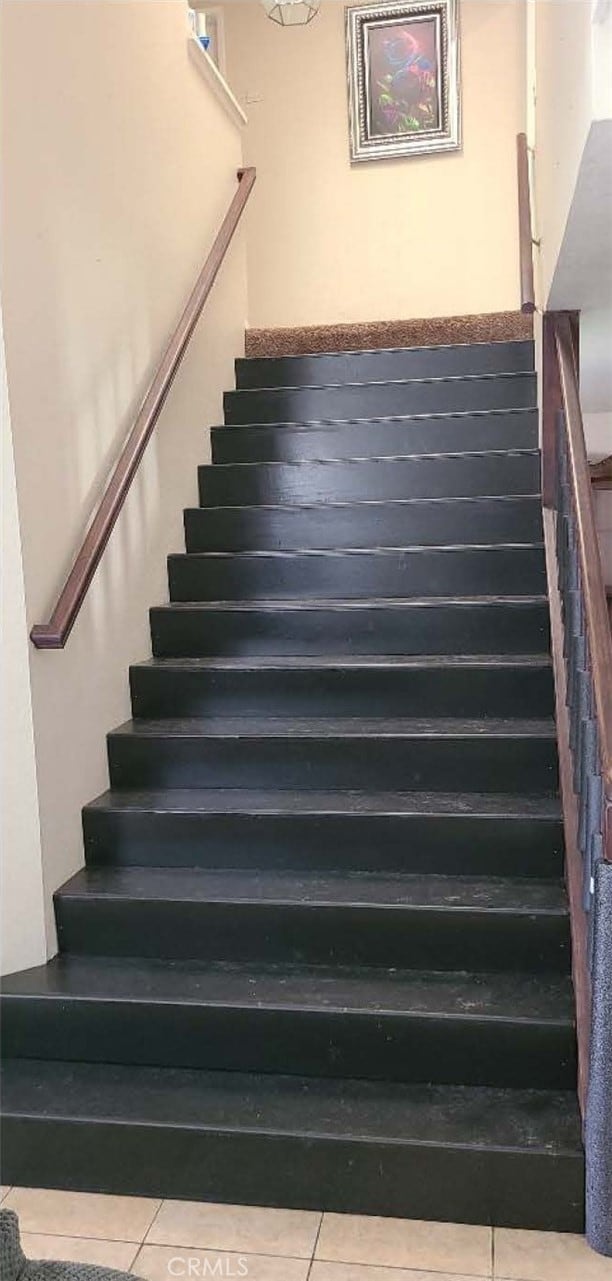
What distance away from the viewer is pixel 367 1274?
6.13 feet

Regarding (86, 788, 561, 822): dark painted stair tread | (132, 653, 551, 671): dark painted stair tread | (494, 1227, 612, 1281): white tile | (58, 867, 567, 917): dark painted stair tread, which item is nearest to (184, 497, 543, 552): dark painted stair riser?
(132, 653, 551, 671): dark painted stair tread

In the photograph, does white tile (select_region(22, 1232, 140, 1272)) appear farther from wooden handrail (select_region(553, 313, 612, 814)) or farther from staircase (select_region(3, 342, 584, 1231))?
wooden handrail (select_region(553, 313, 612, 814))

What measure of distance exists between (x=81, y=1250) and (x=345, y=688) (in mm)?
1543

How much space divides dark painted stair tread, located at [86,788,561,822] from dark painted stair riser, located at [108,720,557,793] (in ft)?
0.11

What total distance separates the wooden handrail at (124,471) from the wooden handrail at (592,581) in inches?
46.6

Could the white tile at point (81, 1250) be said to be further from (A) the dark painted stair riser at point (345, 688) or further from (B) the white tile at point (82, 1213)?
(A) the dark painted stair riser at point (345, 688)

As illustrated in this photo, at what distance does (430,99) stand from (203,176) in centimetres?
168

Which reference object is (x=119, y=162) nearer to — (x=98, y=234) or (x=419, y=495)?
(x=98, y=234)

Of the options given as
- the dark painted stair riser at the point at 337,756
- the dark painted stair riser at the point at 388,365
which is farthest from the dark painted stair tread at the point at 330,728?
the dark painted stair riser at the point at 388,365

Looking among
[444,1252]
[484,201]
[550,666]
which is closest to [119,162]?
[550,666]

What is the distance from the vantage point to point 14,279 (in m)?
2.38

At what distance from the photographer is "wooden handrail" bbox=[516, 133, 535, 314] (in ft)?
10.6

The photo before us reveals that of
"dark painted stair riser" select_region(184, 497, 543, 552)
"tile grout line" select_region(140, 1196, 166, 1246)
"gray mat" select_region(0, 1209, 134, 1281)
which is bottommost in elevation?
A: "tile grout line" select_region(140, 1196, 166, 1246)

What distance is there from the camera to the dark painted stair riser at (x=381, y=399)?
3.85m
